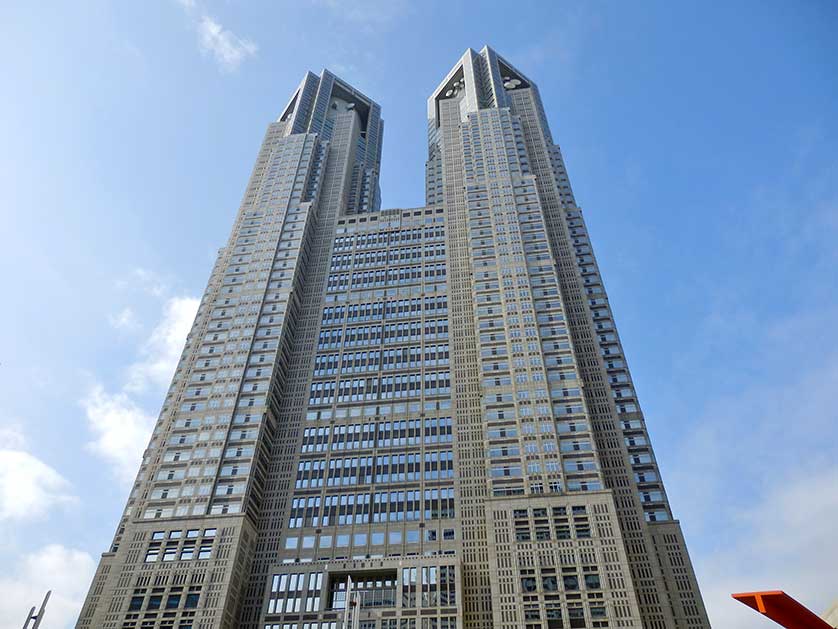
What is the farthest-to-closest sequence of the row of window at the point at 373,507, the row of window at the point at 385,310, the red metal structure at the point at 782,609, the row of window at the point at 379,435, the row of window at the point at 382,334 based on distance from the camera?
the row of window at the point at 385,310
the row of window at the point at 382,334
the row of window at the point at 379,435
the row of window at the point at 373,507
the red metal structure at the point at 782,609

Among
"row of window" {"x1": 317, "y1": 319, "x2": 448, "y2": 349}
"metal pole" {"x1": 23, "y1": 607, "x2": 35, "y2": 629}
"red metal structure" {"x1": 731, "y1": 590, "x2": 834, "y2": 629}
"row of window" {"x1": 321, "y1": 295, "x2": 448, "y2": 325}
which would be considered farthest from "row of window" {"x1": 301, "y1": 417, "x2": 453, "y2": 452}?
"red metal structure" {"x1": 731, "y1": 590, "x2": 834, "y2": 629}

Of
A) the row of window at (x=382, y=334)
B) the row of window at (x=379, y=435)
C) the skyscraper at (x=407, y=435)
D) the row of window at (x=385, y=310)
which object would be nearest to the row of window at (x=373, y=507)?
the skyscraper at (x=407, y=435)

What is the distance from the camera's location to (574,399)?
98500 mm

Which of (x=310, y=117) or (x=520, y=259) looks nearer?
(x=520, y=259)

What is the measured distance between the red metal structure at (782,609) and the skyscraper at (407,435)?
1812 inches

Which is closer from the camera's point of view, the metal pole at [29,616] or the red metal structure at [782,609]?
the red metal structure at [782,609]

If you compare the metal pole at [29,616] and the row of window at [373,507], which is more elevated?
the row of window at [373,507]

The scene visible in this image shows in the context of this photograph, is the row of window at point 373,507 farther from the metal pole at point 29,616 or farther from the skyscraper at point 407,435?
the metal pole at point 29,616

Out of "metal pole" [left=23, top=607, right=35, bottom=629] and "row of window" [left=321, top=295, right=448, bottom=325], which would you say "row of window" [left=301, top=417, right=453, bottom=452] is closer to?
"row of window" [left=321, top=295, right=448, bottom=325]

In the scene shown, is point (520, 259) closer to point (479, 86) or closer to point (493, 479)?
point (493, 479)

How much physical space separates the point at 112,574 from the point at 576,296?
89396mm

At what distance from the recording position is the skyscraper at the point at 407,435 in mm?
81188

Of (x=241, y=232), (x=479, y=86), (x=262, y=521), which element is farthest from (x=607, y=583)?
(x=479, y=86)

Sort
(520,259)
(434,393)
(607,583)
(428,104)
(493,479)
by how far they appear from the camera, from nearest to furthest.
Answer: (607,583) < (493,479) < (434,393) < (520,259) < (428,104)
